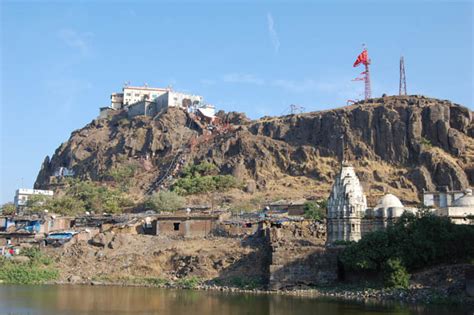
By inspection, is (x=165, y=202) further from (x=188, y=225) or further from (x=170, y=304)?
(x=170, y=304)

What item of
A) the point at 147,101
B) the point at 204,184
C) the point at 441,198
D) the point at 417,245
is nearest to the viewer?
the point at 417,245

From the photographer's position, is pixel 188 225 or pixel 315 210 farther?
pixel 315 210

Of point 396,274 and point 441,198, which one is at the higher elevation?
point 441,198

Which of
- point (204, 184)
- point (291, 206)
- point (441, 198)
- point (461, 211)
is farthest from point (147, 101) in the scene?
point (461, 211)

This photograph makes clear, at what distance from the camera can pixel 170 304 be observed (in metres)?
35.2

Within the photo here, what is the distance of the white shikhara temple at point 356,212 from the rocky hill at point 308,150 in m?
19.2

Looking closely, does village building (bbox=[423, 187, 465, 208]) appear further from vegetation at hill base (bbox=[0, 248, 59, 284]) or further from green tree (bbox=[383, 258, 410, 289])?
vegetation at hill base (bbox=[0, 248, 59, 284])

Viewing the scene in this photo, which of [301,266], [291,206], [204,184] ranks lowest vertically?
[301,266]

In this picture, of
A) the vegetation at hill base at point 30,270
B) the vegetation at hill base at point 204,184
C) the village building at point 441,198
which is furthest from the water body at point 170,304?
the vegetation at hill base at point 204,184

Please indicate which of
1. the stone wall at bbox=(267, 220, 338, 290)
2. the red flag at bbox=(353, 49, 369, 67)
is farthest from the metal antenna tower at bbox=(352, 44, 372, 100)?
the stone wall at bbox=(267, 220, 338, 290)

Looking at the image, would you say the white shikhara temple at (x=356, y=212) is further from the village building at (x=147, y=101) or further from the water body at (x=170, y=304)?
the village building at (x=147, y=101)

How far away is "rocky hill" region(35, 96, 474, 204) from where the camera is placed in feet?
247

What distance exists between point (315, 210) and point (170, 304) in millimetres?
27927

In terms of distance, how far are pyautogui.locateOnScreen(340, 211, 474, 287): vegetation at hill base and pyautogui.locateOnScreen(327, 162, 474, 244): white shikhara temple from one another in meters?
5.82
